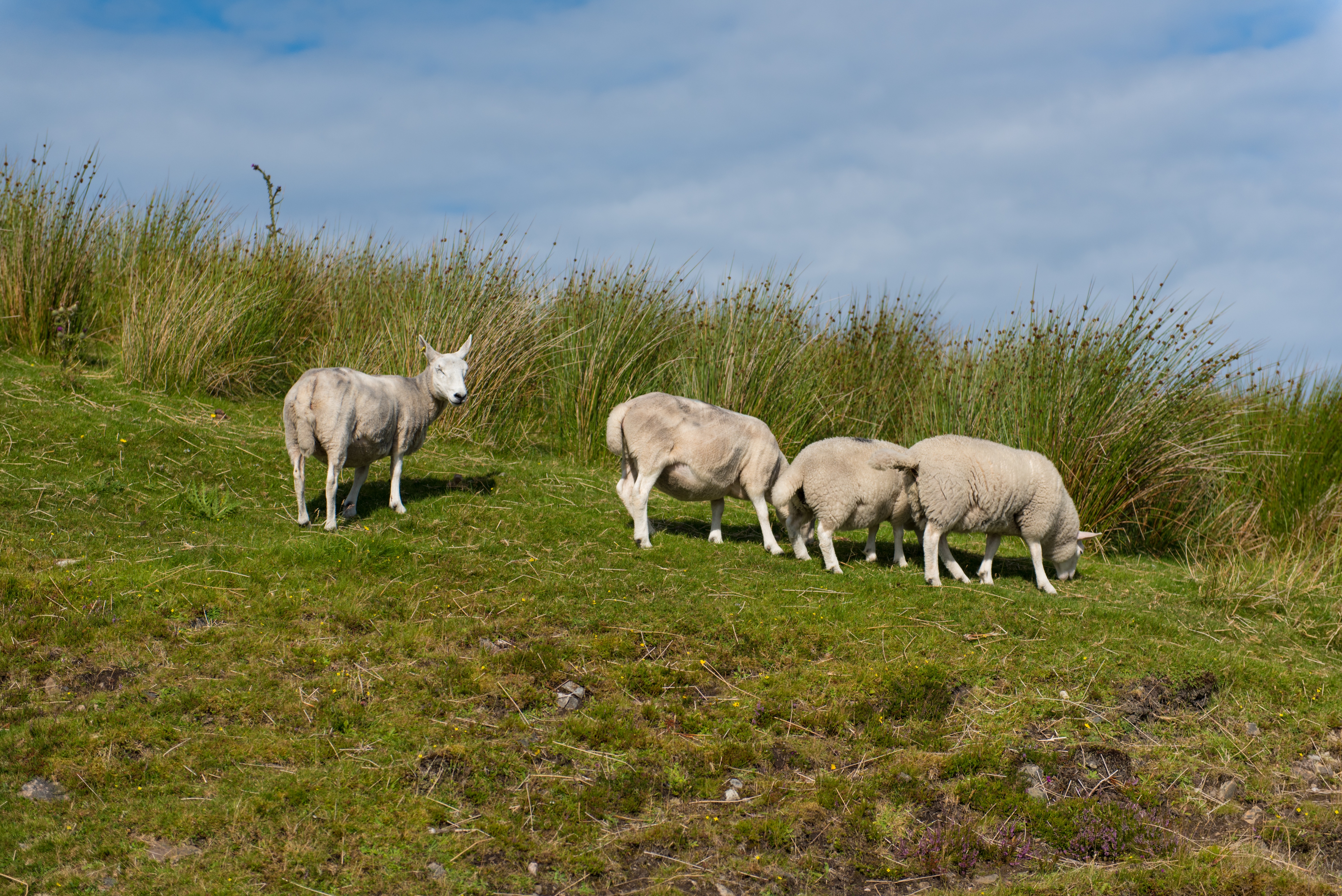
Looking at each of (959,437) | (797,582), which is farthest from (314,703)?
(959,437)

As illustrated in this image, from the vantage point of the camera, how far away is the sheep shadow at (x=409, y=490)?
33.7 feet

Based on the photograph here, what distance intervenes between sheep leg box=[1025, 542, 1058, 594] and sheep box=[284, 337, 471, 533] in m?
5.44

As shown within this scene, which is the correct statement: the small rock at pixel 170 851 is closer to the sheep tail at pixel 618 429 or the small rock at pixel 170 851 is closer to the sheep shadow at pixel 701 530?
the sheep tail at pixel 618 429

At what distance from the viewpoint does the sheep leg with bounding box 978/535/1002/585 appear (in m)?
9.06

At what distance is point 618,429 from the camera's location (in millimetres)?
9367

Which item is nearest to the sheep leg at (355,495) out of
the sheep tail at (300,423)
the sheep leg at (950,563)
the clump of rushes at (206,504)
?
the sheep tail at (300,423)

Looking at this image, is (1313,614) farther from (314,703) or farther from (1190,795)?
(314,703)

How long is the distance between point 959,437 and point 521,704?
4.65m

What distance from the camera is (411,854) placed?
4.79 metres

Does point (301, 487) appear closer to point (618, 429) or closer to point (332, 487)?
point (332, 487)

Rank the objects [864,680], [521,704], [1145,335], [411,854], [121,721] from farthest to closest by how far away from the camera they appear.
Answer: [1145,335] → [864,680] → [521,704] → [121,721] → [411,854]

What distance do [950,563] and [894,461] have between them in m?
1.16

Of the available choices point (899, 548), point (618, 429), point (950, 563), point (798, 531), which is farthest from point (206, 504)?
point (950, 563)

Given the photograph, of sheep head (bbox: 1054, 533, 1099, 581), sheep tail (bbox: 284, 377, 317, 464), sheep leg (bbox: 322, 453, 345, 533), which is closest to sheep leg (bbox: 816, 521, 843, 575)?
sheep head (bbox: 1054, 533, 1099, 581)
